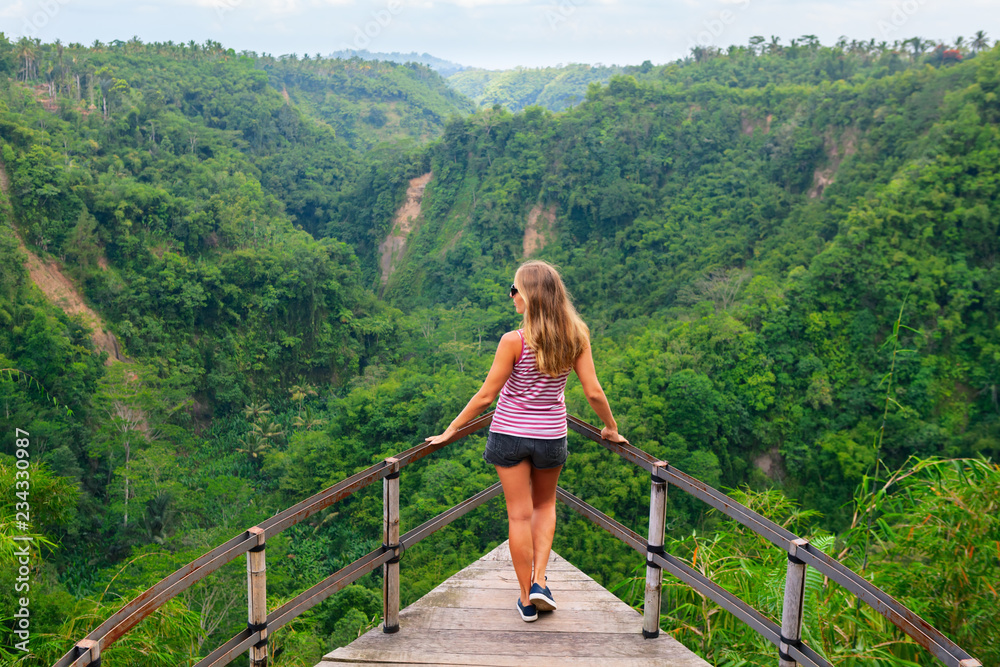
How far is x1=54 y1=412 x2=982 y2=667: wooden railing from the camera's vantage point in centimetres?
167

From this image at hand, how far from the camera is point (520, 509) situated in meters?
2.67

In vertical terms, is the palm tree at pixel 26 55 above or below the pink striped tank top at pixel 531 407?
above

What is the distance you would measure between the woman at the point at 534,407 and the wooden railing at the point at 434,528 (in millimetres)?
230

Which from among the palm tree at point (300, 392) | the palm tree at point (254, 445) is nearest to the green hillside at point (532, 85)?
the palm tree at point (300, 392)

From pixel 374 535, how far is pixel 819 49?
32374 millimetres

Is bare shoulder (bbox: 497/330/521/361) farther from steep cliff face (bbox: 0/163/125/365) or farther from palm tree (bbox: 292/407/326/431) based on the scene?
steep cliff face (bbox: 0/163/125/365)

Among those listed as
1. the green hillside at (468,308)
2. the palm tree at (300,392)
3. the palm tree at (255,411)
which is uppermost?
the green hillside at (468,308)

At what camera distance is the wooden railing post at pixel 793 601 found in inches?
79.1

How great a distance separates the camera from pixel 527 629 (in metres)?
2.69

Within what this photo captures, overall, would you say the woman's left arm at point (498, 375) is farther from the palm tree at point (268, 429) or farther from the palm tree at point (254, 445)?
the palm tree at point (268, 429)

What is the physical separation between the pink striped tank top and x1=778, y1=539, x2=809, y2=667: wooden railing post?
91 cm

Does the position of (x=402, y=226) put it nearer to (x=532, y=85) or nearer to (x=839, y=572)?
(x=839, y=572)

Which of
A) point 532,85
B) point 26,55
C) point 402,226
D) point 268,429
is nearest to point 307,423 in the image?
point 268,429

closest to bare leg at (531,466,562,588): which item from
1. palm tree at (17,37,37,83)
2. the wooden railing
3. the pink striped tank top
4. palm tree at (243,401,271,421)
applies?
the pink striped tank top
